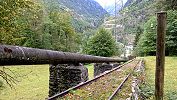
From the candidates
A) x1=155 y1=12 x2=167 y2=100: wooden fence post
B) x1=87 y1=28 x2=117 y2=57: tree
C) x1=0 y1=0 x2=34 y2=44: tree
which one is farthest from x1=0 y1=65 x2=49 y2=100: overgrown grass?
x1=87 y1=28 x2=117 y2=57: tree

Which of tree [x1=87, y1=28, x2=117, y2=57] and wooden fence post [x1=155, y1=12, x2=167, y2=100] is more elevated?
tree [x1=87, y1=28, x2=117, y2=57]

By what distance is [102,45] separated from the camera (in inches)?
2719

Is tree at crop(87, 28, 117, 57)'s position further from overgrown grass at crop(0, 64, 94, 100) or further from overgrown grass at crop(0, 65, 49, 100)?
overgrown grass at crop(0, 65, 49, 100)

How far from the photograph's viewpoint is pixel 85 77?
11.7m

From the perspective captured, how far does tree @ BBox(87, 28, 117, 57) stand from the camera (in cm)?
6875

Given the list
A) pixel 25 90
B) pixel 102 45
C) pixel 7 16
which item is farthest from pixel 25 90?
pixel 102 45

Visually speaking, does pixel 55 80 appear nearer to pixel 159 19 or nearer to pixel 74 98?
pixel 74 98

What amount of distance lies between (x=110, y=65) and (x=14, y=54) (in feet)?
80.4

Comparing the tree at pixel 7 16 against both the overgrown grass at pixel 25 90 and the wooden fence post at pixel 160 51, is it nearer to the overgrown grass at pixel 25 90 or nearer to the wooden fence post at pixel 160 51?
the overgrown grass at pixel 25 90

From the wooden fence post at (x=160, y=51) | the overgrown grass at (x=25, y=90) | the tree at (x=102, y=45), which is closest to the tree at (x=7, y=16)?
the overgrown grass at (x=25, y=90)

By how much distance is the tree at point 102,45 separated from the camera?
68750 millimetres

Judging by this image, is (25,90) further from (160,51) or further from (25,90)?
(160,51)

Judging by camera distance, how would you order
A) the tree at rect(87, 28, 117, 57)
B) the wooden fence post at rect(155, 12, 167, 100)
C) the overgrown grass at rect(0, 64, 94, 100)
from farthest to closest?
the tree at rect(87, 28, 117, 57) → the overgrown grass at rect(0, 64, 94, 100) → the wooden fence post at rect(155, 12, 167, 100)

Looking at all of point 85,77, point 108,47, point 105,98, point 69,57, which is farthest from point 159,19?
point 108,47
